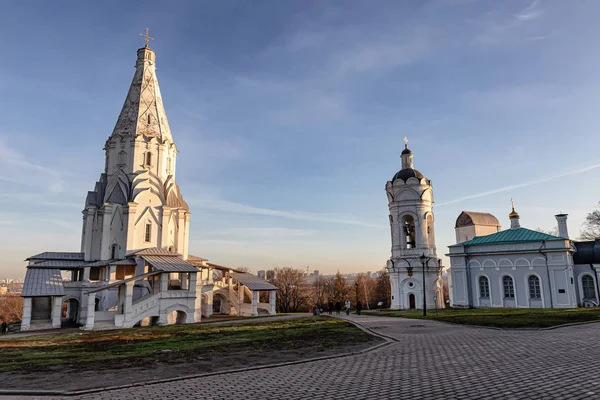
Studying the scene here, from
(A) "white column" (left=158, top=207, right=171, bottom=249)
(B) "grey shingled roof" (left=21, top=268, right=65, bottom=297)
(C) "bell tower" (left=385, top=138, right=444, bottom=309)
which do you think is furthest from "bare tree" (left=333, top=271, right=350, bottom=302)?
(B) "grey shingled roof" (left=21, top=268, right=65, bottom=297)

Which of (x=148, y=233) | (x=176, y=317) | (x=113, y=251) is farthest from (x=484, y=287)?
(x=113, y=251)

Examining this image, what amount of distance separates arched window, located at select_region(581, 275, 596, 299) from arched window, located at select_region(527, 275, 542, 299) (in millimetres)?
3138

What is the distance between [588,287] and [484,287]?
7.17 m

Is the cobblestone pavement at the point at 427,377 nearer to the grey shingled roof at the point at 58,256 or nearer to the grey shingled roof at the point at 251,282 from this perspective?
the grey shingled roof at the point at 251,282

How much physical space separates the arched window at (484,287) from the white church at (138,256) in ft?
56.6

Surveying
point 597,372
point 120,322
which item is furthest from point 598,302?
point 120,322

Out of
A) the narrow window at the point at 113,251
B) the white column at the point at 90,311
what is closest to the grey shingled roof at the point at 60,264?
the narrow window at the point at 113,251

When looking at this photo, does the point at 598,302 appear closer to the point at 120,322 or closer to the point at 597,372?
the point at 597,372

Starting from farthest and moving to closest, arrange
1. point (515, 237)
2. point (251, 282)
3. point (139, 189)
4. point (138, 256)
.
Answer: point (251, 282) → point (515, 237) → point (139, 189) → point (138, 256)

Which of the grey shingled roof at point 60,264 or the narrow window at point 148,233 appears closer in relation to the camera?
the grey shingled roof at point 60,264

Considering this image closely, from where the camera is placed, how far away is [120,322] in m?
24.4

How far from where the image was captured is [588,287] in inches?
1204

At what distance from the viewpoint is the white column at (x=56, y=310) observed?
27.1 metres

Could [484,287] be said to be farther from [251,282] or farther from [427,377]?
[427,377]
